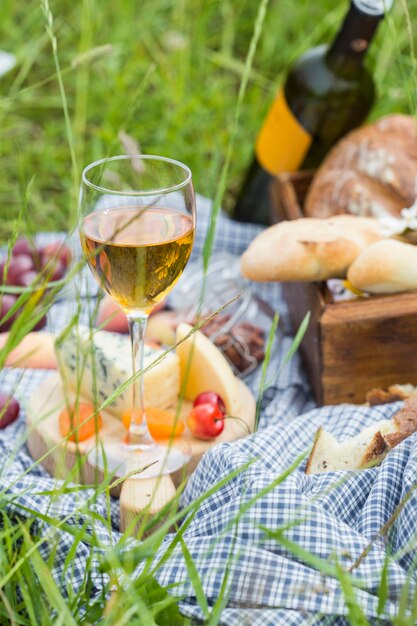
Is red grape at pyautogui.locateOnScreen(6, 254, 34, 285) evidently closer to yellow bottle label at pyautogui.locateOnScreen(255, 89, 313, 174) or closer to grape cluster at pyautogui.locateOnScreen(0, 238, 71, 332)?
grape cluster at pyautogui.locateOnScreen(0, 238, 71, 332)

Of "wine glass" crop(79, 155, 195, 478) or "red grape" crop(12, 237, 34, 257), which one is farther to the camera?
"red grape" crop(12, 237, 34, 257)

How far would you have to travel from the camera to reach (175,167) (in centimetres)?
128

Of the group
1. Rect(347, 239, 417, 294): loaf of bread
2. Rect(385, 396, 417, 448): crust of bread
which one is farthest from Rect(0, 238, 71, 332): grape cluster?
Rect(385, 396, 417, 448): crust of bread

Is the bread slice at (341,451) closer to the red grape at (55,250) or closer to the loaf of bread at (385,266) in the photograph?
the loaf of bread at (385,266)

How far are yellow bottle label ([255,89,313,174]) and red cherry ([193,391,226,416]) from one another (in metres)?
0.96

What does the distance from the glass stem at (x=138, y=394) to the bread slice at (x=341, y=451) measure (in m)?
0.31

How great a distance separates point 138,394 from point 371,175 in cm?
92

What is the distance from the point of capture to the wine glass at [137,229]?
3.79 feet

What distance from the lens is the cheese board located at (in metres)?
1.39

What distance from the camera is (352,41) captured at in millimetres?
2174

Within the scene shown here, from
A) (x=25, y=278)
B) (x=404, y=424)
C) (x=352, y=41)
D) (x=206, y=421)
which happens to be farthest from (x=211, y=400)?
(x=352, y=41)

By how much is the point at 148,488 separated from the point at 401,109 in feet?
7.29

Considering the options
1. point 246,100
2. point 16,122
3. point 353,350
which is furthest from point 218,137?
point 353,350

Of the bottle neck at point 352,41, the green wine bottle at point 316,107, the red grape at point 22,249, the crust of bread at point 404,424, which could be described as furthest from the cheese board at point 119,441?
the bottle neck at point 352,41
